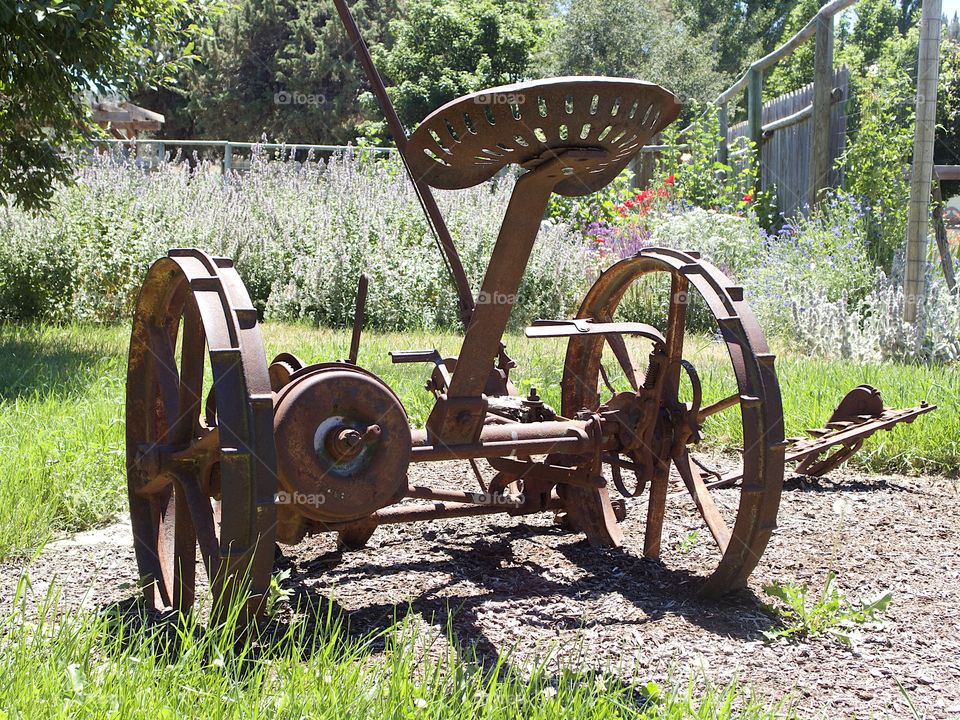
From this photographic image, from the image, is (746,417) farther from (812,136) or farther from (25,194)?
(812,136)

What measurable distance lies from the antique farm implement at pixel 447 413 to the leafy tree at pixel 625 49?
25.1 meters

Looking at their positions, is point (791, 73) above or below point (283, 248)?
above

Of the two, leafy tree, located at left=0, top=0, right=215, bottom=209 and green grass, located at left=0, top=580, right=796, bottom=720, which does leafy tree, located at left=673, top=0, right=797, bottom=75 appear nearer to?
leafy tree, located at left=0, top=0, right=215, bottom=209

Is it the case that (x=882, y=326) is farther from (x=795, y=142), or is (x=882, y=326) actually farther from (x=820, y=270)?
(x=795, y=142)

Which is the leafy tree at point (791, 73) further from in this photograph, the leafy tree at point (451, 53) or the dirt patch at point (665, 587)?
the dirt patch at point (665, 587)

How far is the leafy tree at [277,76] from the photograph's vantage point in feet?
103

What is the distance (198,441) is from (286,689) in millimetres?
842

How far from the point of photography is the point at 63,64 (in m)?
6.36

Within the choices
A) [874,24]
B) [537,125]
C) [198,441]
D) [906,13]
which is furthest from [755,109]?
[906,13]

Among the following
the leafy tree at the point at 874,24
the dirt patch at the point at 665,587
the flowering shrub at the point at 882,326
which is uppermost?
the leafy tree at the point at 874,24

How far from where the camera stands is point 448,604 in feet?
9.66

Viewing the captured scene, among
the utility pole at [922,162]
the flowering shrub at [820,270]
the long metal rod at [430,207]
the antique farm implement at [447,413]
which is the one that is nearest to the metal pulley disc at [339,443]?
the antique farm implement at [447,413]

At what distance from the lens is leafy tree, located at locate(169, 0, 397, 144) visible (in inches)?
1238

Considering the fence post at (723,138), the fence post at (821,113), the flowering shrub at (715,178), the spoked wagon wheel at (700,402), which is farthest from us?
the fence post at (723,138)
